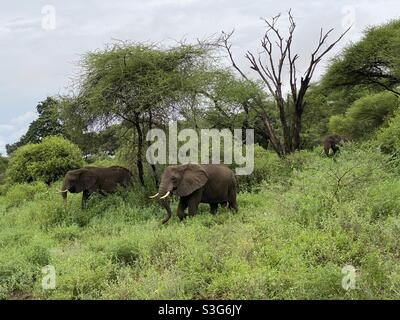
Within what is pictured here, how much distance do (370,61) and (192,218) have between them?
15.4 m

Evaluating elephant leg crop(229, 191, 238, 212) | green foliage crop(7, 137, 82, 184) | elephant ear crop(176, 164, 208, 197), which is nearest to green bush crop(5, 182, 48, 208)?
green foliage crop(7, 137, 82, 184)

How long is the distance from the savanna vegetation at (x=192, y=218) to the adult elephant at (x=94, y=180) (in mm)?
418

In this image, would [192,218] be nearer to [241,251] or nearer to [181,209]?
[181,209]

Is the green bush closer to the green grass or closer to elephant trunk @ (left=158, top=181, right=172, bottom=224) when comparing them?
the green grass

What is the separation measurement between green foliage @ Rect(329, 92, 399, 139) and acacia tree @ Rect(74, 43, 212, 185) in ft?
43.5

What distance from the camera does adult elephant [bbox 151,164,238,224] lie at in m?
10.6

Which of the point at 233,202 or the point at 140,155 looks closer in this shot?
the point at 233,202

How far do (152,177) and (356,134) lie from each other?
16869 mm

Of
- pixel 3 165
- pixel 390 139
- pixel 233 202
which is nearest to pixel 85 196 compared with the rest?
pixel 233 202

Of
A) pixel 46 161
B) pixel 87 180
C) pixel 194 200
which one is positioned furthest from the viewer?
pixel 46 161

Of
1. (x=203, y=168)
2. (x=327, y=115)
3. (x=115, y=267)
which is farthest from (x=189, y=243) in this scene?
(x=327, y=115)

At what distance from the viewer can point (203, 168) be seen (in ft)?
37.2

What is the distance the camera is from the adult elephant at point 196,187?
34.7 feet

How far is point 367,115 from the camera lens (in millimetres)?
27406
